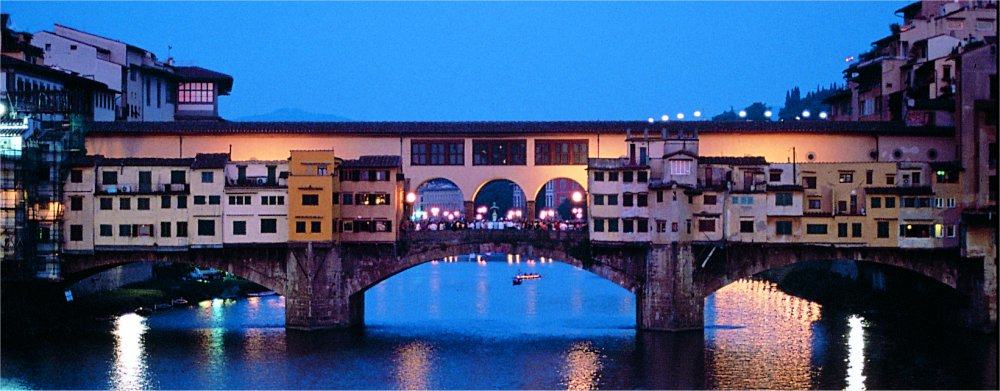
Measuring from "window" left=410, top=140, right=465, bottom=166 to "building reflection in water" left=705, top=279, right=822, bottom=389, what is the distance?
12.7 meters

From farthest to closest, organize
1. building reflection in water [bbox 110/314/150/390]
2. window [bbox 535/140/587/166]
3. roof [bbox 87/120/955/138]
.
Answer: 1. window [bbox 535/140/587/166]
2. roof [bbox 87/120/955/138]
3. building reflection in water [bbox 110/314/150/390]

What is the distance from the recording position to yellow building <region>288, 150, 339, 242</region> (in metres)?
56.4

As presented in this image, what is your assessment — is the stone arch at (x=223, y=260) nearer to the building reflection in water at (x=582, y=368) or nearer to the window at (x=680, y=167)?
the building reflection in water at (x=582, y=368)

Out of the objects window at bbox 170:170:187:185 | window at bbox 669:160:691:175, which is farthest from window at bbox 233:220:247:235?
window at bbox 669:160:691:175

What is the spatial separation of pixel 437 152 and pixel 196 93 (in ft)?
80.1

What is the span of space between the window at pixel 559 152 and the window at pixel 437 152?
10.7 ft

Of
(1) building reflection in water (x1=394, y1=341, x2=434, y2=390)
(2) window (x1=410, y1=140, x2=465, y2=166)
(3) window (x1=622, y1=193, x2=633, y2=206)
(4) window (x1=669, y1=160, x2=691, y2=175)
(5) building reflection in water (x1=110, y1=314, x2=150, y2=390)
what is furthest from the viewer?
(2) window (x1=410, y1=140, x2=465, y2=166)

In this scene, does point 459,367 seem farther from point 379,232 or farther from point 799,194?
point 799,194

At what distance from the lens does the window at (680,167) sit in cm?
5556

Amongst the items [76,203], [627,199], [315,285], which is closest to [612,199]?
[627,199]

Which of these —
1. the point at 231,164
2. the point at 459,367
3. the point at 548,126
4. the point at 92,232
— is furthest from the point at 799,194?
the point at 92,232

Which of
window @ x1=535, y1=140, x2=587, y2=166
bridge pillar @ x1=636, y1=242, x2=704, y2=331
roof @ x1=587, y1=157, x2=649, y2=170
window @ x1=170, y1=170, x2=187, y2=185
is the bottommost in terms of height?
bridge pillar @ x1=636, y1=242, x2=704, y2=331

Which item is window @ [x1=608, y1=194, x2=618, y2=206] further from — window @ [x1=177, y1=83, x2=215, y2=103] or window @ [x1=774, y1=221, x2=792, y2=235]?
window @ [x1=177, y1=83, x2=215, y2=103]

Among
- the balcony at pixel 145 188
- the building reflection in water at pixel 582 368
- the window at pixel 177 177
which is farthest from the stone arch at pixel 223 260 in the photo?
the building reflection in water at pixel 582 368
